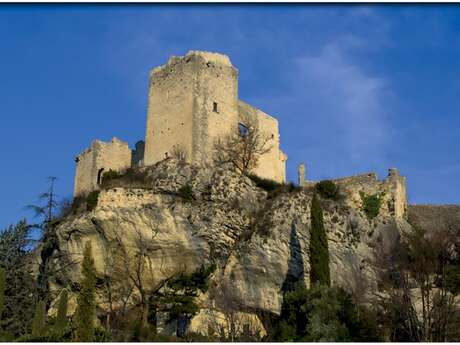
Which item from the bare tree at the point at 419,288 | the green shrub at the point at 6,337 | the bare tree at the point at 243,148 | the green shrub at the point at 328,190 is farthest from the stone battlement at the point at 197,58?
the green shrub at the point at 6,337

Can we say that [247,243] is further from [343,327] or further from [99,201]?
[343,327]

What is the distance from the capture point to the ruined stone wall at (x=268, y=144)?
156ft

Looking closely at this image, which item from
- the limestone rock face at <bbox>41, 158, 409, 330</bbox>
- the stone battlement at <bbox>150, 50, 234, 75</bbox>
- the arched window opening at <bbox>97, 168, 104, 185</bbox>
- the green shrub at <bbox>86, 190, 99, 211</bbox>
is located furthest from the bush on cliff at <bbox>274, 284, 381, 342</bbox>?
the arched window opening at <bbox>97, 168, 104, 185</bbox>

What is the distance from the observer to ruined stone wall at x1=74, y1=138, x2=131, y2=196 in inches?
1841

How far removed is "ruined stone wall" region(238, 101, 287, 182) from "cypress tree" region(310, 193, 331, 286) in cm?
1340

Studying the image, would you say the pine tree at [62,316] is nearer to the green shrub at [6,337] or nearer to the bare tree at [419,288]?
the green shrub at [6,337]

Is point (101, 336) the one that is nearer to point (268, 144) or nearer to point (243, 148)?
point (243, 148)

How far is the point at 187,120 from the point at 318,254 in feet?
48.5

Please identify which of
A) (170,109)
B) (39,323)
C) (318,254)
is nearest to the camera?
(39,323)

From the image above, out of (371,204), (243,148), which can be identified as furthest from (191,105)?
(371,204)

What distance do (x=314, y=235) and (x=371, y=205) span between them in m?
10.4

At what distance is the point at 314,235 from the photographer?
108 feet

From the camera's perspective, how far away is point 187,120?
42.8 m

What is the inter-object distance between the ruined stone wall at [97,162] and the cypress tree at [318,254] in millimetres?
18260
